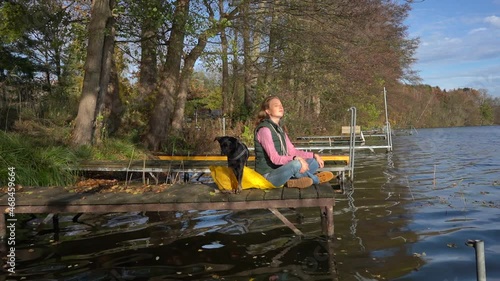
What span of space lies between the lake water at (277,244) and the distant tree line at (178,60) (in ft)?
13.4

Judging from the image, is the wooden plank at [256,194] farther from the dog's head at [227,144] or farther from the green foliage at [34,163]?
the green foliage at [34,163]

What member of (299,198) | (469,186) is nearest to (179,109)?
(469,186)

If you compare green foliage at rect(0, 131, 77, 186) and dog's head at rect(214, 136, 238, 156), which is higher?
dog's head at rect(214, 136, 238, 156)

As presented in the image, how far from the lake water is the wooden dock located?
0.46 metres

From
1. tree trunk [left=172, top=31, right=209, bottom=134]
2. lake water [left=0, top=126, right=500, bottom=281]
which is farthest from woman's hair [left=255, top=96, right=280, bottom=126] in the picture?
tree trunk [left=172, top=31, right=209, bottom=134]

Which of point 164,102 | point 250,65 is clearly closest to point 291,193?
point 164,102

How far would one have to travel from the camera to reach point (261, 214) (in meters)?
6.88

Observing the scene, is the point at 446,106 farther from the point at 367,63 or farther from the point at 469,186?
the point at 469,186

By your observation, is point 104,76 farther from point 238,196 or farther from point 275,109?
point 238,196

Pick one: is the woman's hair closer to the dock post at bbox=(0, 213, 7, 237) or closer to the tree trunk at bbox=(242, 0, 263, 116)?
the dock post at bbox=(0, 213, 7, 237)

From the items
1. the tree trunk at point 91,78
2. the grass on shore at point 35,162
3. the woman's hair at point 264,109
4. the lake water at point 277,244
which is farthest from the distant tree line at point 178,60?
the woman's hair at point 264,109

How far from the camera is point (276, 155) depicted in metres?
5.35

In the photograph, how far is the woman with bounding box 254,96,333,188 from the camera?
5.37 m

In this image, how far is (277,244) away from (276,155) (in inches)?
41.8
